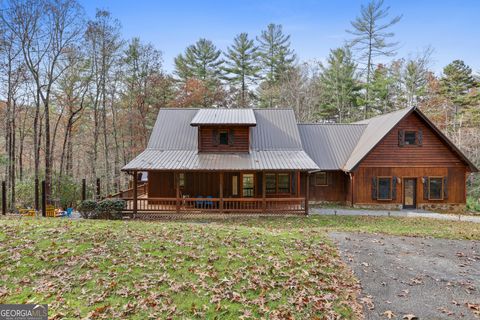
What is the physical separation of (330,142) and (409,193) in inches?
246

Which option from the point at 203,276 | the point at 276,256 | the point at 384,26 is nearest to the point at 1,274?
the point at 203,276

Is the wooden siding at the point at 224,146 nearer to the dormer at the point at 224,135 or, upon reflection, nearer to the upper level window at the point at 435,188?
the dormer at the point at 224,135

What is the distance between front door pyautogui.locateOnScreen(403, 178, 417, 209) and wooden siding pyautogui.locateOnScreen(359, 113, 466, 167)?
45.1 inches

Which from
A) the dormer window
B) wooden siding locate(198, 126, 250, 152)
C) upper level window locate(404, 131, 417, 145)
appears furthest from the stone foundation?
wooden siding locate(198, 126, 250, 152)

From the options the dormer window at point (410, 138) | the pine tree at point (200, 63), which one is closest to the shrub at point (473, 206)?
the dormer window at point (410, 138)

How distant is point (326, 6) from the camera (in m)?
20.8

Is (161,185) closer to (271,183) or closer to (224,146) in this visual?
(224,146)

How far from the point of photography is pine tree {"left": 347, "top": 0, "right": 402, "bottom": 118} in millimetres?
31594

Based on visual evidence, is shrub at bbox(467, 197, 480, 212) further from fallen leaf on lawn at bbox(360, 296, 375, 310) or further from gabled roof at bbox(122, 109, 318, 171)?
fallen leaf on lawn at bbox(360, 296, 375, 310)

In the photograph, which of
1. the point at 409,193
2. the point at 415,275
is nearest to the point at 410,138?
the point at 409,193

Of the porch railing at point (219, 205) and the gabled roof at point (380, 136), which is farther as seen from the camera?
the gabled roof at point (380, 136)

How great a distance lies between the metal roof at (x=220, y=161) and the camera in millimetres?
15453

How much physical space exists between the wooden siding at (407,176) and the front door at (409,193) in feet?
0.75

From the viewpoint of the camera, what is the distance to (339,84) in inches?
1326
